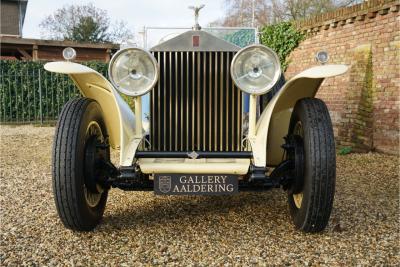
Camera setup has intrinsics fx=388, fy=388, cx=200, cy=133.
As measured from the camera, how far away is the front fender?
273cm

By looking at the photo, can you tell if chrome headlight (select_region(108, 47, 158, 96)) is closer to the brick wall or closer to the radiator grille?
the radiator grille

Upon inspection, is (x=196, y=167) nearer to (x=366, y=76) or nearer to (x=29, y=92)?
(x=366, y=76)

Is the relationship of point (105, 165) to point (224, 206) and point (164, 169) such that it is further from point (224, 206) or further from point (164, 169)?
point (224, 206)

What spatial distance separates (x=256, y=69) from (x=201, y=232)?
51.5 inches

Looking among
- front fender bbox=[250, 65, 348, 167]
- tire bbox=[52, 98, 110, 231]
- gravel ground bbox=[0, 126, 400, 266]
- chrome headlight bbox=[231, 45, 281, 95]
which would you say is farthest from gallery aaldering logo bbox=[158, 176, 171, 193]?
chrome headlight bbox=[231, 45, 281, 95]

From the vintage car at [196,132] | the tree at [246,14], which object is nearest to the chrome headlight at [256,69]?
the vintage car at [196,132]

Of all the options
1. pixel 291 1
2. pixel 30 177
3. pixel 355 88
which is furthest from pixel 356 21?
pixel 291 1

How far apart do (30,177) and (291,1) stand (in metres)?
17.1

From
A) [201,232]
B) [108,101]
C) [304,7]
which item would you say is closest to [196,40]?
[108,101]

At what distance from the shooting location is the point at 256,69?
282 cm

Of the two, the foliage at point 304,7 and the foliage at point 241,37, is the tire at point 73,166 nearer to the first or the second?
the foliage at point 241,37

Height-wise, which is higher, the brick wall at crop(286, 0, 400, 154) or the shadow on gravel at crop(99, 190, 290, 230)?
the brick wall at crop(286, 0, 400, 154)

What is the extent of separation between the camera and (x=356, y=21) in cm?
668

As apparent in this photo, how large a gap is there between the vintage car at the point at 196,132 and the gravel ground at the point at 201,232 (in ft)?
0.66
